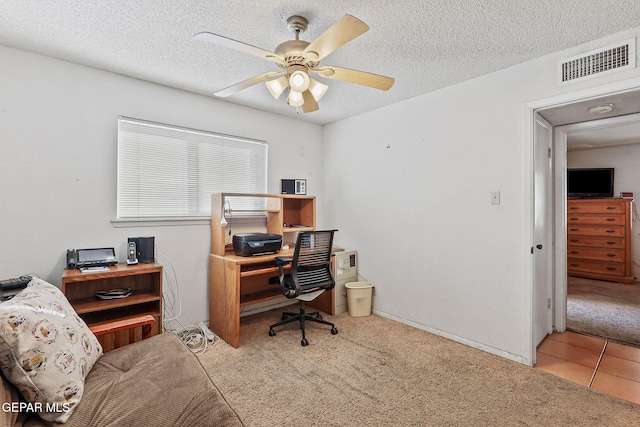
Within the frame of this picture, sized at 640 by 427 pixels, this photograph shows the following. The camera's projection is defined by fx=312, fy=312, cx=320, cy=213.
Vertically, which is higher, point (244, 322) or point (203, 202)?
point (203, 202)

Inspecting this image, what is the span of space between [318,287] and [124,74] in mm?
2595

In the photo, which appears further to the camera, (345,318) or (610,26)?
(345,318)

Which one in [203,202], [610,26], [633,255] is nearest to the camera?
[610,26]

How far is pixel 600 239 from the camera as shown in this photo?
17.2 ft

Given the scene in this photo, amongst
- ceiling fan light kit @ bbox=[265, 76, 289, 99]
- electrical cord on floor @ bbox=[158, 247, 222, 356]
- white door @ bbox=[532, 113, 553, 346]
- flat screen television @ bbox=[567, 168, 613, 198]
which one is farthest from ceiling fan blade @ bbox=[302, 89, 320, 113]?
flat screen television @ bbox=[567, 168, 613, 198]

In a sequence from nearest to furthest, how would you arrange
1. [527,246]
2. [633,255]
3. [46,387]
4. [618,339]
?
[46,387] < [527,246] < [618,339] < [633,255]

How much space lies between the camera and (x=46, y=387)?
111 centimetres

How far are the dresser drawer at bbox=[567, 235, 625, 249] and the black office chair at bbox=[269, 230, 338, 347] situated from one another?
4.95 metres

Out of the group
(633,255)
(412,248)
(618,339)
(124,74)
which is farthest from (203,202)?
(633,255)

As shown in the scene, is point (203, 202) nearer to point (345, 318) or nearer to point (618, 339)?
point (345, 318)

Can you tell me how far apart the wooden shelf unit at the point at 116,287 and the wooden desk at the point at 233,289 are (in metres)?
0.59

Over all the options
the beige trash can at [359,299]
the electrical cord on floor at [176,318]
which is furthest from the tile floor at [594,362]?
the electrical cord on floor at [176,318]

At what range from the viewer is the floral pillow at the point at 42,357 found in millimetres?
1086

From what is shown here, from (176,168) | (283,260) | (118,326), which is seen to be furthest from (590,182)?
(118,326)
